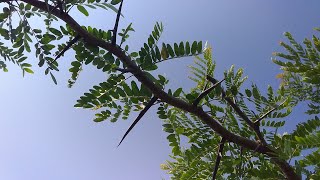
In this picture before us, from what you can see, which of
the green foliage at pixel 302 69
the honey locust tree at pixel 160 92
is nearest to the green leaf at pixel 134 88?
the honey locust tree at pixel 160 92

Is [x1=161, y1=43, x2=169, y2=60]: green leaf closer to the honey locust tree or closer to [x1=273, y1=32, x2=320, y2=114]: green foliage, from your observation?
the honey locust tree

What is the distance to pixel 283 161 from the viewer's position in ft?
8.50

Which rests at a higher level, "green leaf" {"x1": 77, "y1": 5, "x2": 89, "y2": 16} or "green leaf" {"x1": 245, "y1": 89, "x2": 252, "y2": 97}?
"green leaf" {"x1": 77, "y1": 5, "x2": 89, "y2": 16}

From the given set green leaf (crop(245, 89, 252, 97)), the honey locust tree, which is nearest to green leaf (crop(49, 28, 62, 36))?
the honey locust tree

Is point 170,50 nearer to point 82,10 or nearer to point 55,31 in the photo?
point 82,10

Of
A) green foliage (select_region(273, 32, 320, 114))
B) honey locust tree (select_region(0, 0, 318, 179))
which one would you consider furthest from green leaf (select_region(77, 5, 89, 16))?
green foliage (select_region(273, 32, 320, 114))

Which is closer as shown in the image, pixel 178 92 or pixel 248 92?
pixel 178 92

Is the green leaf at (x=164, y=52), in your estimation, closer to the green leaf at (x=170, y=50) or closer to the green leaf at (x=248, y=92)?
the green leaf at (x=170, y=50)

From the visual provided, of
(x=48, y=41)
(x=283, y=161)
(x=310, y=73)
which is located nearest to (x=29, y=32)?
(x=48, y=41)

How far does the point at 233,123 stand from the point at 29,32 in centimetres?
174

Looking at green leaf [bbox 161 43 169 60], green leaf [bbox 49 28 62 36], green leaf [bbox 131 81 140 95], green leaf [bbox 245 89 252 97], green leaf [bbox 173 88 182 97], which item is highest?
green leaf [bbox 49 28 62 36]

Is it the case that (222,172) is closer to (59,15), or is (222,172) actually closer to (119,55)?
(119,55)

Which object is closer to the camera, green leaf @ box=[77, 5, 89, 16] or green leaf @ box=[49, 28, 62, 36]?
green leaf @ box=[77, 5, 89, 16]

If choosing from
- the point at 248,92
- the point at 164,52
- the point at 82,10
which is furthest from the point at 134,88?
the point at 248,92
